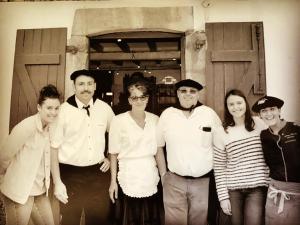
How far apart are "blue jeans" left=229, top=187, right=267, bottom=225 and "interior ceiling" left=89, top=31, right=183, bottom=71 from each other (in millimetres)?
1389

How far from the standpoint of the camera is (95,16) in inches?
116

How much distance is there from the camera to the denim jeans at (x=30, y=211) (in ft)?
8.38

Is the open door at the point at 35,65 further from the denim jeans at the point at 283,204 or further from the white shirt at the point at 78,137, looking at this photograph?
the denim jeans at the point at 283,204

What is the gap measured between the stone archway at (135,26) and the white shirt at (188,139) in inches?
17.8

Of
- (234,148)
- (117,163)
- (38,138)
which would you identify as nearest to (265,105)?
(234,148)

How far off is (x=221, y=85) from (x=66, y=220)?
1766mm

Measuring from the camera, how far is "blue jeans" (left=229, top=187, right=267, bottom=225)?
229 cm

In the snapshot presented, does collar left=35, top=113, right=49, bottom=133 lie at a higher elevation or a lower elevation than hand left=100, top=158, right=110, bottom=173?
higher

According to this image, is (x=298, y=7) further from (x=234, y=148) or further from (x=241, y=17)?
(x=234, y=148)

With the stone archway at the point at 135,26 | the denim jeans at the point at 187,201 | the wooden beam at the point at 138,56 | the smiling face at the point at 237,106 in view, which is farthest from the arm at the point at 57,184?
the smiling face at the point at 237,106

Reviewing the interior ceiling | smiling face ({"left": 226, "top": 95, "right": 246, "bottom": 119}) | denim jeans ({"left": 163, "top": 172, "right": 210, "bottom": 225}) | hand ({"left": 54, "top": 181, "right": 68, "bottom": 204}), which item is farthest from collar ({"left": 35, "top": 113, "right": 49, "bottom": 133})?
smiling face ({"left": 226, "top": 95, "right": 246, "bottom": 119})

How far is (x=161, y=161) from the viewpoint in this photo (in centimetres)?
260

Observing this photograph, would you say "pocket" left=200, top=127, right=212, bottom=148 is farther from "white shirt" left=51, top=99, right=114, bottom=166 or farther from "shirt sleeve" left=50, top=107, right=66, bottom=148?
"shirt sleeve" left=50, top=107, right=66, bottom=148

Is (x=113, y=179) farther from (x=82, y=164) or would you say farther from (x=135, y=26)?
(x=135, y=26)
